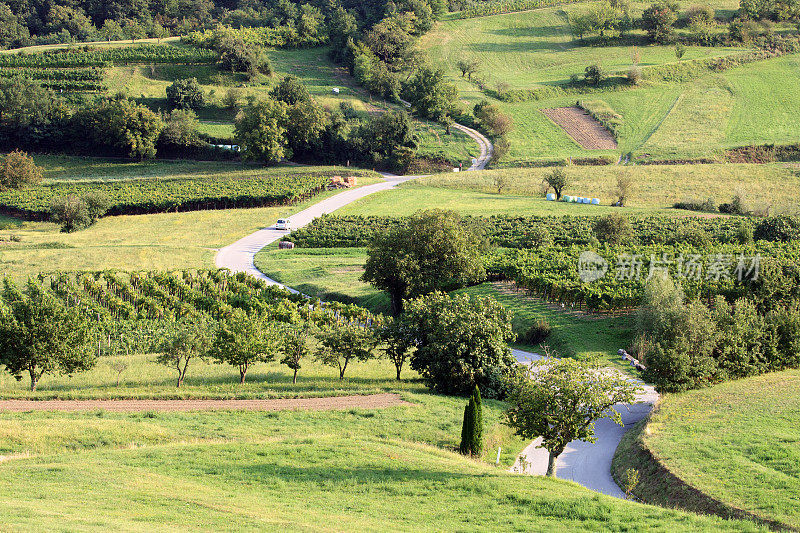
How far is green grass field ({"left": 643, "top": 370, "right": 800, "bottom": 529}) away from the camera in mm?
25406

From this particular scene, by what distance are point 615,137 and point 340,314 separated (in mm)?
79520

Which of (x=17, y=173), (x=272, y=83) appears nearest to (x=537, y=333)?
(x=17, y=173)

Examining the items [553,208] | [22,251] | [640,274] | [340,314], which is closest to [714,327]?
[640,274]

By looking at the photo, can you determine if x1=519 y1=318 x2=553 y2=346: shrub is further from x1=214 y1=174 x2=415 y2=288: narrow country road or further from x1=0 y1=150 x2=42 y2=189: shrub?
x1=0 y1=150 x2=42 y2=189: shrub

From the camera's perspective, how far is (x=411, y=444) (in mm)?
29953

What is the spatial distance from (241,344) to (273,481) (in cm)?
1469

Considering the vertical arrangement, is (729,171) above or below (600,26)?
below

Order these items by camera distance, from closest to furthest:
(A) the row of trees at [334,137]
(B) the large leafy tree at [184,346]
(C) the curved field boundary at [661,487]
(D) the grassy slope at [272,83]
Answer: (C) the curved field boundary at [661,487]
(B) the large leafy tree at [184,346]
(A) the row of trees at [334,137]
(D) the grassy slope at [272,83]

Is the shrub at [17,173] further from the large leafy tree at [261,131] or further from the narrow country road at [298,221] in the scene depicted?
the narrow country road at [298,221]

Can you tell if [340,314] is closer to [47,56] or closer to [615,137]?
[615,137]

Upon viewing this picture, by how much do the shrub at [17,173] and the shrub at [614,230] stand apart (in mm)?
69447

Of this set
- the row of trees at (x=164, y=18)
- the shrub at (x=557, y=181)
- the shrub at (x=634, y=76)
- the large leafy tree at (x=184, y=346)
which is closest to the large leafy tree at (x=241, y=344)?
the large leafy tree at (x=184, y=346)

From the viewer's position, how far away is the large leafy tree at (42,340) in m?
36.6

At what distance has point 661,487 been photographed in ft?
90.3
